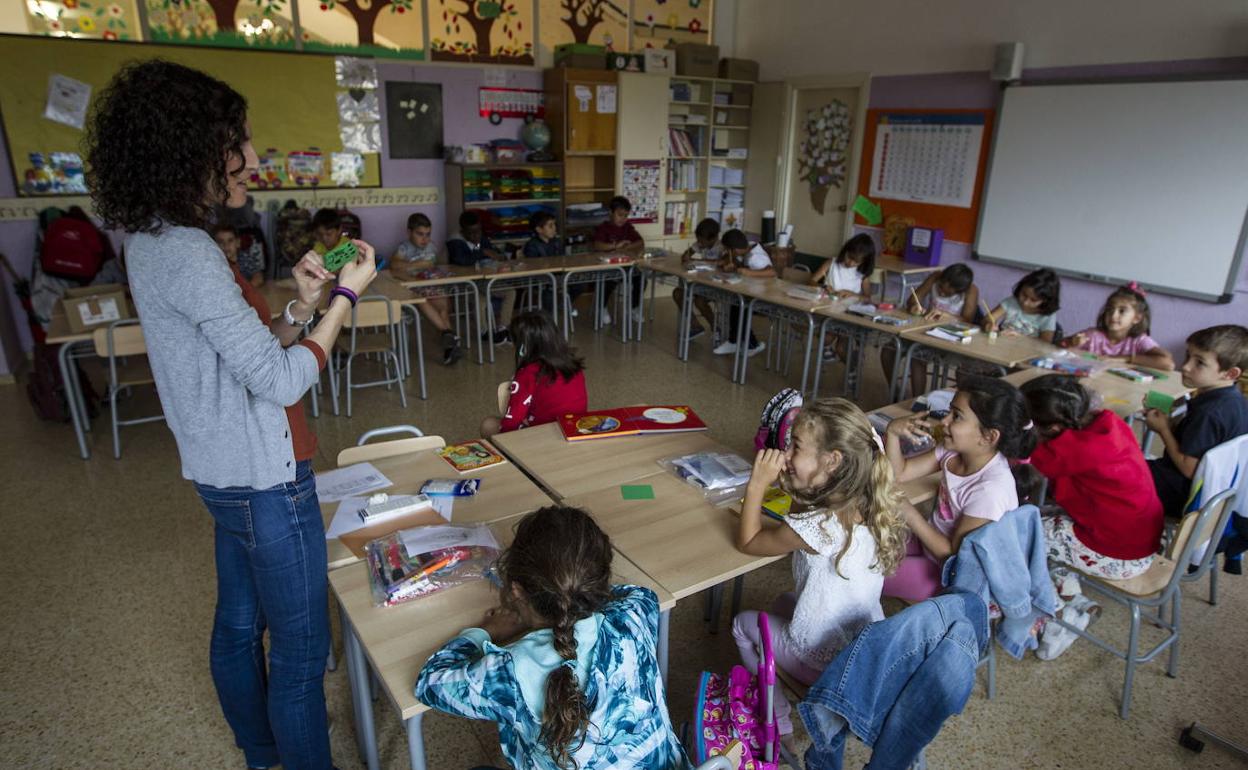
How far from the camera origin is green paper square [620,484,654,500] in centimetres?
222

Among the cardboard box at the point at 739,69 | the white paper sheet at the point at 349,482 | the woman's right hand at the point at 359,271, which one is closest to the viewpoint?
the woman's right hand at the point at 359,271

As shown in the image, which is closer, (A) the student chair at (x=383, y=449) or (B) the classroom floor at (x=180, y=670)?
(B) the classroom floor at (x=180, y=670)

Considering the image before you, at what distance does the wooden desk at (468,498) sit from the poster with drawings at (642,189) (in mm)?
5603

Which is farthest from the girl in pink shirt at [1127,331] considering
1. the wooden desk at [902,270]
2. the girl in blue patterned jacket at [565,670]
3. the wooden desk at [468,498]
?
the girl in blue patterned jacket at [565,670]

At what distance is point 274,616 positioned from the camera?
1.60 meters

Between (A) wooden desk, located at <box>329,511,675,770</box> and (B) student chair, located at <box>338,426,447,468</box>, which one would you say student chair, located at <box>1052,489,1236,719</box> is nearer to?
(A) wooden desk, located at <box>329,511,675,770</box>

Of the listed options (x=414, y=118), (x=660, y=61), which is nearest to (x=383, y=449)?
(x=414, y=118)

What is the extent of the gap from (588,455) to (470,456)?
38 centimetres

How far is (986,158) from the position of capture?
6062 millimetres

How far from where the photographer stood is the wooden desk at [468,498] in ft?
6.73

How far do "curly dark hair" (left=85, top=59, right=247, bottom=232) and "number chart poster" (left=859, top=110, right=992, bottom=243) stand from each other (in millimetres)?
6142

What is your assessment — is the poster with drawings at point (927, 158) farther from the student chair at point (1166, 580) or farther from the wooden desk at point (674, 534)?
the wooden desk at point (674, 534)

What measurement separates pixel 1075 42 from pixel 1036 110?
1.61ft

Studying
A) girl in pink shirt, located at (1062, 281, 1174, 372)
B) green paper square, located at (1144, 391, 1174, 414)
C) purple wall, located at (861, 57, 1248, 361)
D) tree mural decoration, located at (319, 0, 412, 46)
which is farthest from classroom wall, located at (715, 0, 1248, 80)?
tree mural decoration, located at (319, 0, 412, 46)
